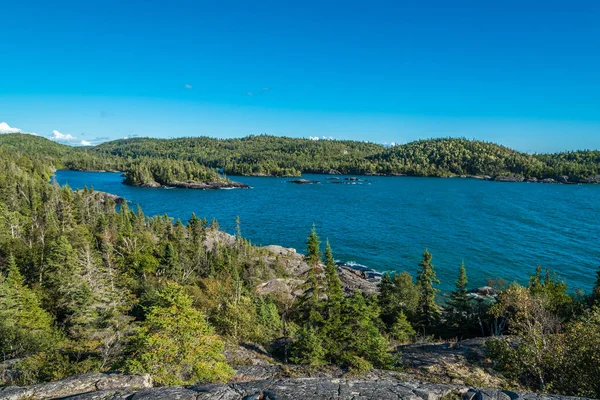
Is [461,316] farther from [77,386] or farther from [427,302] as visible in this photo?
[77,386]

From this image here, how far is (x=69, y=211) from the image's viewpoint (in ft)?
232

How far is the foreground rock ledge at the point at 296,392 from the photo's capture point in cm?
1053

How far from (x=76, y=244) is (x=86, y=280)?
1999 centimetres

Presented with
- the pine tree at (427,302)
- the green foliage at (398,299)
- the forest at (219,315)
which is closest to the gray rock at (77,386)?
the forest at (219,315)

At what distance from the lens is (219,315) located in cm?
2989

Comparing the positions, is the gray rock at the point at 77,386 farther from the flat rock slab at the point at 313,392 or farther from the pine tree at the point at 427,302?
the pine tree at the point at 427,302

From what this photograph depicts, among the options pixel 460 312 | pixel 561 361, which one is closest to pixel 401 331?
pixel 460 312

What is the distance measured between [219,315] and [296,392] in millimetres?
20934

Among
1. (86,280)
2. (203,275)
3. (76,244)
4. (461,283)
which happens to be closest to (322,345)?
(461,283)

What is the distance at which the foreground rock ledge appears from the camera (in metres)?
10.5

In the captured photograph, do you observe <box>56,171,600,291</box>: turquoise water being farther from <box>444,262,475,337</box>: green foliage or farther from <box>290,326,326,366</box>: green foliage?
<box>290,326,326,366</box>: green foliage

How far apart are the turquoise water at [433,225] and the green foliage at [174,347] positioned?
49.2 m

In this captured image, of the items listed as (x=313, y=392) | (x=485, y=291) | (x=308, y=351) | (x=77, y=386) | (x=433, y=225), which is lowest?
(x=485, y=291)

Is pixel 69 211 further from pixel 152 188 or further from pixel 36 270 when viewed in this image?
pixel 152 188
